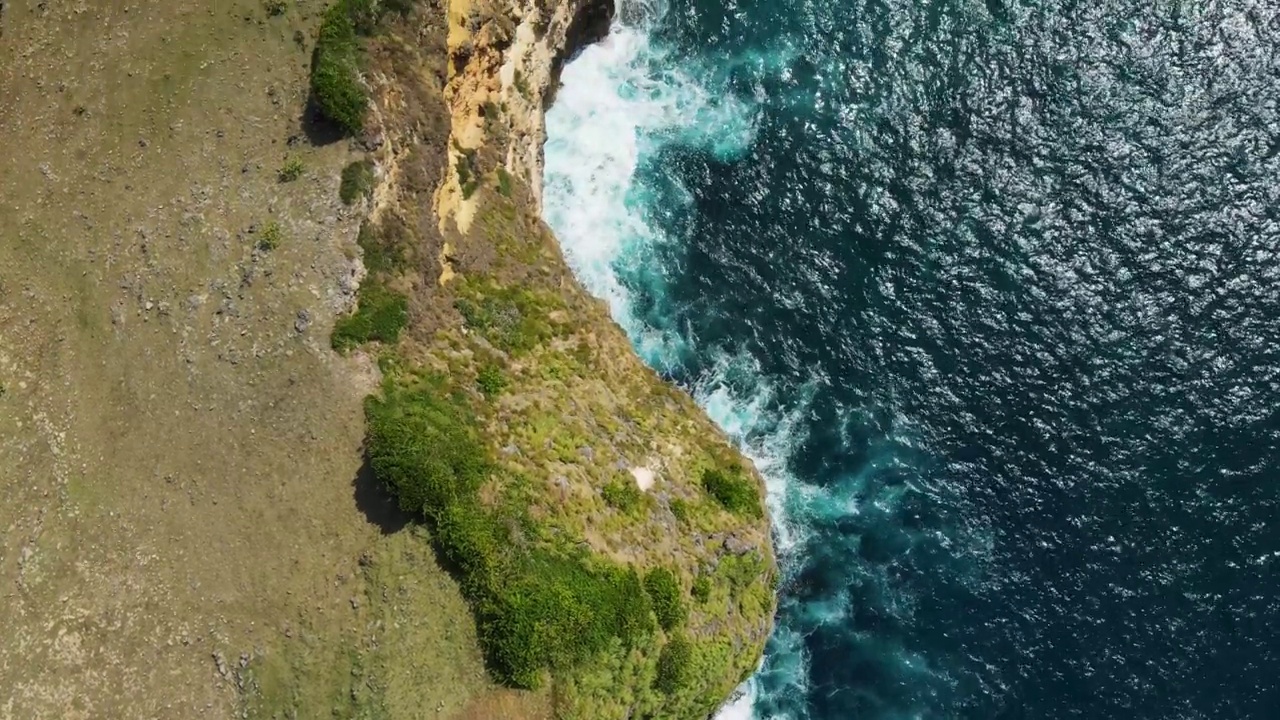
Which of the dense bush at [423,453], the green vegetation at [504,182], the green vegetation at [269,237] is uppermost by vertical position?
the green vegetation at [504,182]

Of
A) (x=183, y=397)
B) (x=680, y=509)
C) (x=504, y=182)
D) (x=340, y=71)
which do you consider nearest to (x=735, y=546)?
(x=680, y=509)

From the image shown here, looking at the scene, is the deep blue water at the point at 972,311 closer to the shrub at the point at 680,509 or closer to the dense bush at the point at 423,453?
the shrub at the point at 680,509

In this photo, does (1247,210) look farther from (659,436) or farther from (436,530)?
(436,530)

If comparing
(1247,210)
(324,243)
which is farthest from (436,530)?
(1247,210)

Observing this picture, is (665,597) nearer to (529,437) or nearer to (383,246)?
(529,437)

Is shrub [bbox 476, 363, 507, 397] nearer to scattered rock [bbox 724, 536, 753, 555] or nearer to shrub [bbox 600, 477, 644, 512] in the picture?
shrub [bbox 600, 477, 644, 512]

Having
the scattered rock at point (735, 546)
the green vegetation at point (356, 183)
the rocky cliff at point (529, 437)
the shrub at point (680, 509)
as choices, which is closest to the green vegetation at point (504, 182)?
the rocky cliff at point (529, 437)
